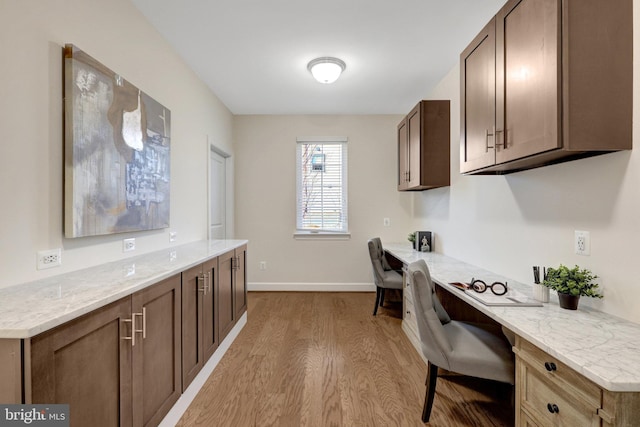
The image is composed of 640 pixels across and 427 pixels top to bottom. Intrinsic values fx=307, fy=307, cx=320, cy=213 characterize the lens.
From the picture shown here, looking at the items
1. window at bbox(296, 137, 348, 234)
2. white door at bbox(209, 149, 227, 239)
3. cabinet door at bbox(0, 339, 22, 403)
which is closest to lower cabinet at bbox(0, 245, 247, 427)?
cabinet door at bbox(0, 339, 22, 403)

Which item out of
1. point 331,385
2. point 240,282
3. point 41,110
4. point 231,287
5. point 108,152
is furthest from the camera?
point 240,282

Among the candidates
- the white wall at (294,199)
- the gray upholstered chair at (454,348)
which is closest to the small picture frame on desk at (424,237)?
the white wall at (294,199)

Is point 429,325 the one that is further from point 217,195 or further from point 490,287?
point 217,195

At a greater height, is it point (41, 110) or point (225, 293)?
point (41, 110)

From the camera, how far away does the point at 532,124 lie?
143 centimetres

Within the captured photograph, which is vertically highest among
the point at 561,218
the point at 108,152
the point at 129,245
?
the point at 108,152

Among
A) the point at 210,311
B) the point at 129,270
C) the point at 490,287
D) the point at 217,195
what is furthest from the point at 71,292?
the point at 217,195

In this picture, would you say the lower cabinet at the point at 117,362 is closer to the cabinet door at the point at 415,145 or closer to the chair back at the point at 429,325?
the chair back at the point at 429,325

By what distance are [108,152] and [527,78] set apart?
227 centimetres

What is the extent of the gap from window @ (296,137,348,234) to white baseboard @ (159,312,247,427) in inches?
81.4

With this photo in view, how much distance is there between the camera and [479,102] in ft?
6.27

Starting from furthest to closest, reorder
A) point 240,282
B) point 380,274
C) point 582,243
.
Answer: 1. point 380,274
2. point 240,282
3. point 582,243

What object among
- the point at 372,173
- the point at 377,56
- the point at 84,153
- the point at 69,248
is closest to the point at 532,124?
the point at 377,56

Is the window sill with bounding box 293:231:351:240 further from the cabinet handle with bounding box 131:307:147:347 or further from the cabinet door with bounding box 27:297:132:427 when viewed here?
the cabinet door with bounding box 27:297:132:427
